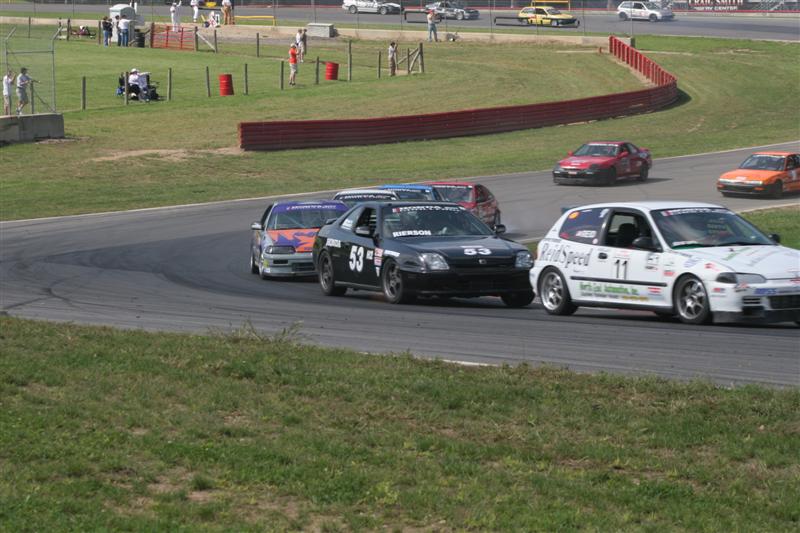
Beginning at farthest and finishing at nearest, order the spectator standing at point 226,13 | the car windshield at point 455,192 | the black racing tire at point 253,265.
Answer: the spectator standing at point 226,13 < the car windshield at point 455,192 < the black racing tire at point 253,265

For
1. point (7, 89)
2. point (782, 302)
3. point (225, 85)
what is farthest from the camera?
point (225, 85)

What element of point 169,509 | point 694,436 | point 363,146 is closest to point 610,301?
point 694,436

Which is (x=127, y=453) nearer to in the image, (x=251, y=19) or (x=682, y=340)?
(x=682, y=340)

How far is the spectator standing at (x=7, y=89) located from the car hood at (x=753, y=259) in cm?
3084

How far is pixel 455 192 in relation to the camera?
25688 mm

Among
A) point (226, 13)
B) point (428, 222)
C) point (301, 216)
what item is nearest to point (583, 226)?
point (428, 222)

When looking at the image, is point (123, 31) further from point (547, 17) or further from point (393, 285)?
point (393, 285)

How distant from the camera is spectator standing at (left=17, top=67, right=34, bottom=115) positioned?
40166 mm

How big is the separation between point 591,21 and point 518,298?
73.8 metres

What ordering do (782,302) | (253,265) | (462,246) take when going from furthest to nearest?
(253,265) → (462,246) → (782,302)

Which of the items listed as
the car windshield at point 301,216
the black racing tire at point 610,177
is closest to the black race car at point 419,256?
the car windshield at point 301,216

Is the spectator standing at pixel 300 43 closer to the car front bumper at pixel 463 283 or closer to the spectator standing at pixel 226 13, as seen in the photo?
the spectator standing at pixel 226 13

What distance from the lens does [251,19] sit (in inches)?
3391

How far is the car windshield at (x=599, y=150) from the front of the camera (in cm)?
3659
